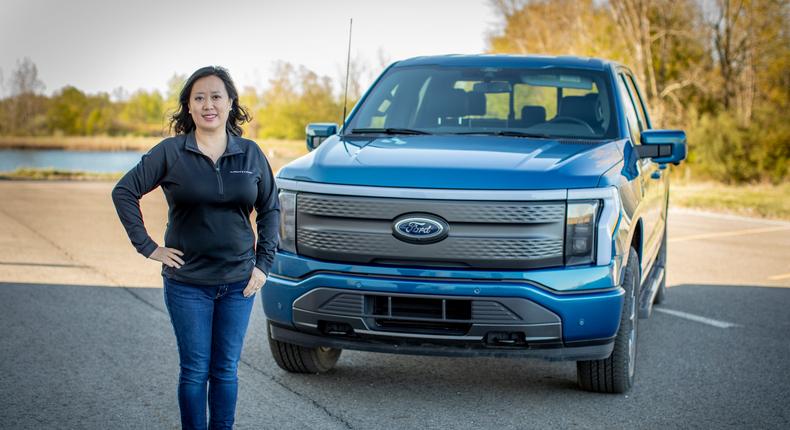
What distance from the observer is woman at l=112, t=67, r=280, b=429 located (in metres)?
3.77

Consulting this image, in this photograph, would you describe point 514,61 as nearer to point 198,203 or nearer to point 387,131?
point 387,131

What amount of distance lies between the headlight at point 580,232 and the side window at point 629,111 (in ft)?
5.19

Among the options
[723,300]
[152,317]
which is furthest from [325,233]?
[723,300]

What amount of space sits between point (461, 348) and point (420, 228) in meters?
0.66

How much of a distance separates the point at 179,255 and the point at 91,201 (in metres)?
15.7

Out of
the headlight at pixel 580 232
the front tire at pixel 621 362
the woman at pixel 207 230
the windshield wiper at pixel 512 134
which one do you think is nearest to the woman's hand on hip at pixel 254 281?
the woman at pixel 207 230

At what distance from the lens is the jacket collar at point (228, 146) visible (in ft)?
12.5

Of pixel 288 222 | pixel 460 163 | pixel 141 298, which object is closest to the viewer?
pixel 460 163

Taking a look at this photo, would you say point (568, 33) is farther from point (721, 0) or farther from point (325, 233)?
point (325, 233)

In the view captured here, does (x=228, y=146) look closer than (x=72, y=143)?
Yes

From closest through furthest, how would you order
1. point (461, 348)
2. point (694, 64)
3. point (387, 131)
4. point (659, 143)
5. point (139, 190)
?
point (139, 190), point (461, 348), point (387, 131), point (659, 143), point (694, 64)

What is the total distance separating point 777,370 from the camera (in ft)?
20.0

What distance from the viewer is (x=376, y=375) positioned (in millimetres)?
5844

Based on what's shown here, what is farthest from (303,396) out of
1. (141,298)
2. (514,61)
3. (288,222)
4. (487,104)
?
(141,298)
